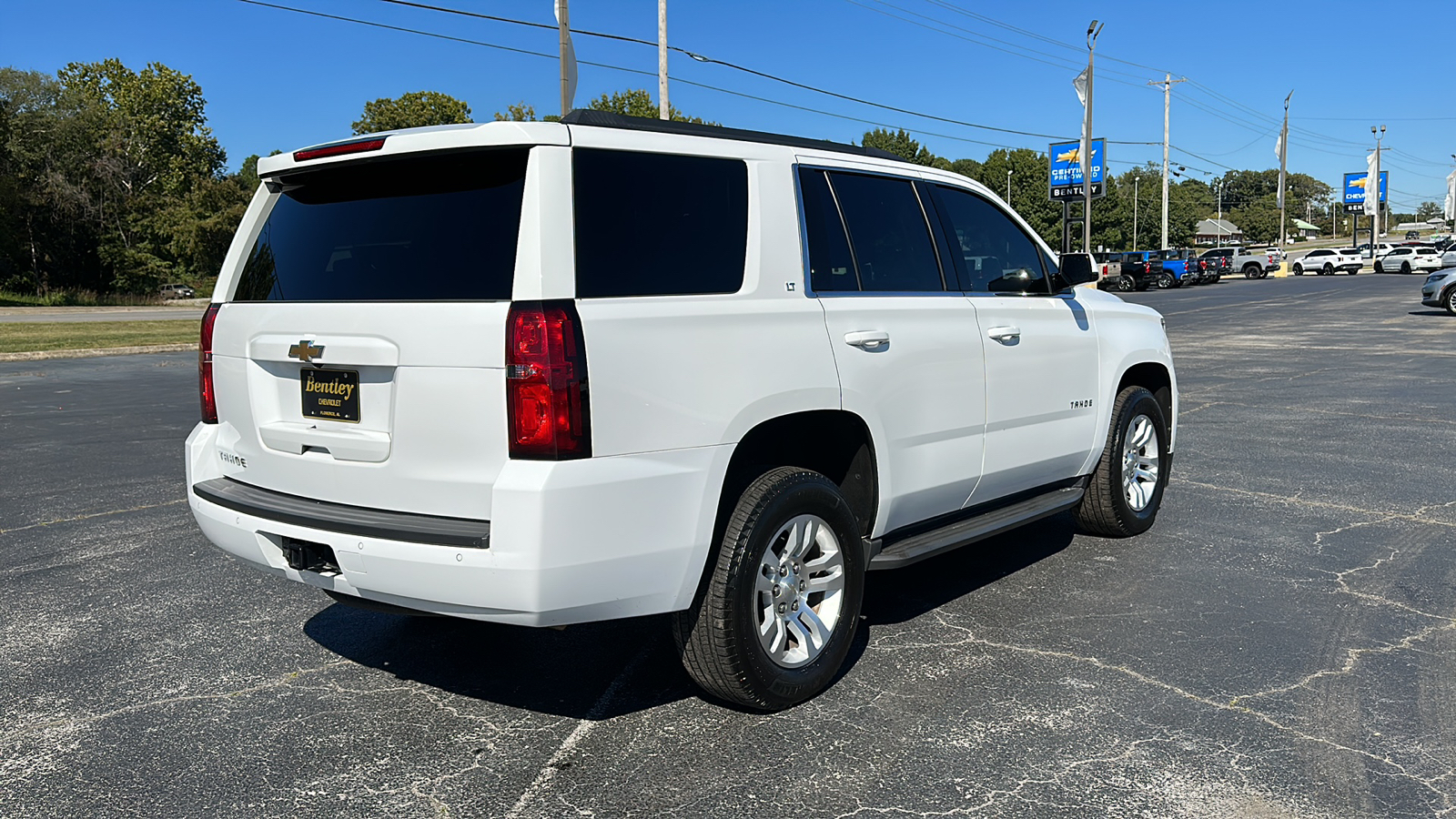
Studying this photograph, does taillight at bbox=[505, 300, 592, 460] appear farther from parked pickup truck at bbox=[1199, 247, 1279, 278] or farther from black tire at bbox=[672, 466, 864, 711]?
parked pickup truck at bbox=[1199, 247, 1279, 278]

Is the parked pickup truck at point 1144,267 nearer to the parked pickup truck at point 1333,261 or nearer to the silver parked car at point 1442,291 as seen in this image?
the parked pickup truck at point 1333,261

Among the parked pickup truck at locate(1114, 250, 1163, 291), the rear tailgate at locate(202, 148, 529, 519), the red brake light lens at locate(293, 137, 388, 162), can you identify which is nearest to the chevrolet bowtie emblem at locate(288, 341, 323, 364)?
the rear tailgate at locate(202, 148, 529, 519)

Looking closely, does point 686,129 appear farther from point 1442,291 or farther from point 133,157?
point 133,157

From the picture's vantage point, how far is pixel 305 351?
3.64 metres

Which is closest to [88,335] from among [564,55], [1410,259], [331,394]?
[564,55]

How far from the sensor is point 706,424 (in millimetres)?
3492

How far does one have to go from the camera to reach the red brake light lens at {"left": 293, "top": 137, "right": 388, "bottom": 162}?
362 centimetres

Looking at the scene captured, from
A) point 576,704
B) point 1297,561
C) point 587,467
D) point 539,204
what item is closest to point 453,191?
point 539,204

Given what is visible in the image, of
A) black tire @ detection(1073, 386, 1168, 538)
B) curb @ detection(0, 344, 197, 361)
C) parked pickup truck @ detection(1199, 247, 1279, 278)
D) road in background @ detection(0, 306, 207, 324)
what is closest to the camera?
black tire @ detection(1073, 386, 1168, 538)

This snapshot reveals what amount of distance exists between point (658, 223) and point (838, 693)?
1.87m

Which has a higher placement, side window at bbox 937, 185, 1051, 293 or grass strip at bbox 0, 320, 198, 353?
side window at bbox 937, 185, 1051, 293

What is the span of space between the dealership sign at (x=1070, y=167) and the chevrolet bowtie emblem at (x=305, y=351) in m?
56.4

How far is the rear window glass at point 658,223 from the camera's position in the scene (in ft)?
11.1

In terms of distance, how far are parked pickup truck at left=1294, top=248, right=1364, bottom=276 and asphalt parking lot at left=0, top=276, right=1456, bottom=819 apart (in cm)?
6241
